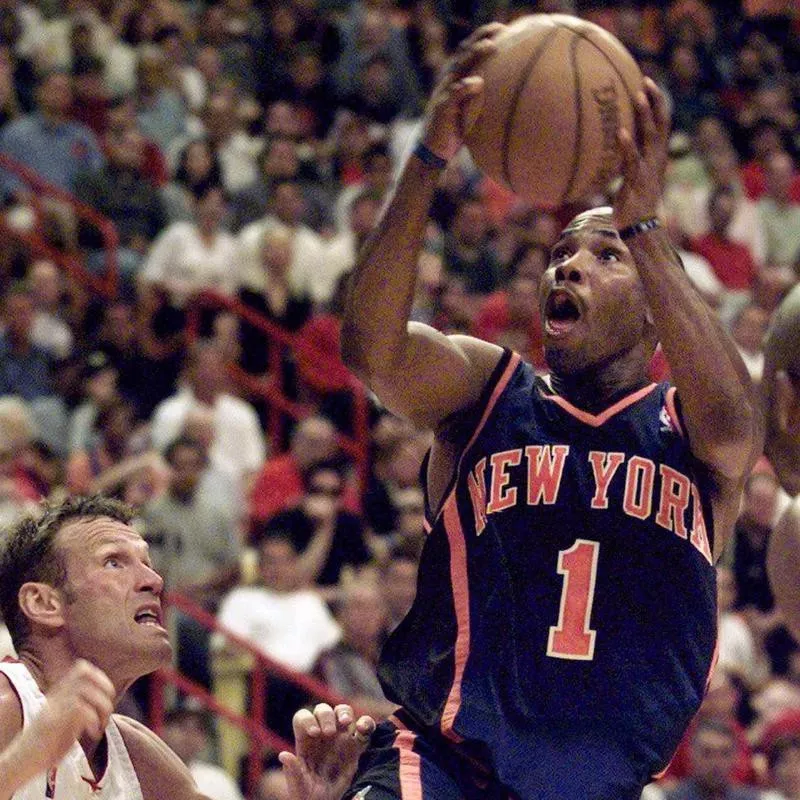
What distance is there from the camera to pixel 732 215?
1205 centimetres

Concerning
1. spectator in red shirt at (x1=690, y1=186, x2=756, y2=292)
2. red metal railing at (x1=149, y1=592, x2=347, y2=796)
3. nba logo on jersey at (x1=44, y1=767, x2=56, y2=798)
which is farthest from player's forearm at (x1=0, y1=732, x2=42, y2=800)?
spectator in red shirt at (x1=690, y1=186, x2=756, y2=292)

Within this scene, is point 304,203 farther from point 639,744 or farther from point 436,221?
point 639,744

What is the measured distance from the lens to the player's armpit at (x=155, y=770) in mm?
3916

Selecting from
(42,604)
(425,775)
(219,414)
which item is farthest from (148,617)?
(219,414)

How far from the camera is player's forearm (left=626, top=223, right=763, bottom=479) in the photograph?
3666 mm

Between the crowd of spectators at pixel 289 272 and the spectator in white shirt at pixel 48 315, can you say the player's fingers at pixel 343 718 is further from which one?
the spectator in white shirt at pixel 48 315

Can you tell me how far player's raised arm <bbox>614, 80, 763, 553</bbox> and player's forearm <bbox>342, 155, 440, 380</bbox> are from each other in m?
0.40

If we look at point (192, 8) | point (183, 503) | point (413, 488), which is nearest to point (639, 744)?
point (183, 503)

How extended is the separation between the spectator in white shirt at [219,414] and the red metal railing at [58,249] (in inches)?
41.5

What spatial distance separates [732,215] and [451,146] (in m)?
8.69

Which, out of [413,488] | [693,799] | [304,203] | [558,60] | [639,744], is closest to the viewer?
[639,744]

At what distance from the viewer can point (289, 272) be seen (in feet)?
35.5

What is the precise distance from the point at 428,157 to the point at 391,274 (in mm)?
244

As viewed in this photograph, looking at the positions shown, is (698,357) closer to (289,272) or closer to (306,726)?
(306,726)
